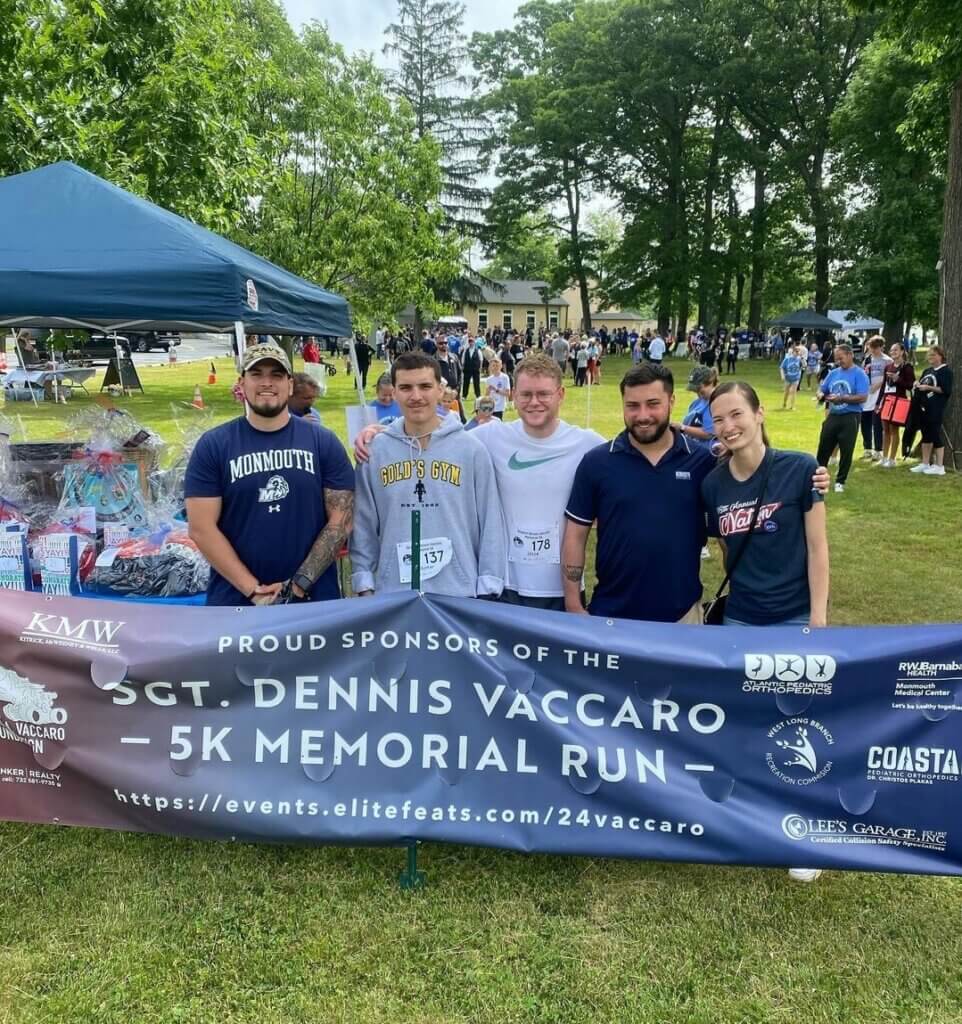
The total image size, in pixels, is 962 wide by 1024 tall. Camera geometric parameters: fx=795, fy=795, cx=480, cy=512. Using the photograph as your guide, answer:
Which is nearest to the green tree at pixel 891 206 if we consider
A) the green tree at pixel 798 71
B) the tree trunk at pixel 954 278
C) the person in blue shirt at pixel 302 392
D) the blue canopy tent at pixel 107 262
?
the green tree at pixel 798 71

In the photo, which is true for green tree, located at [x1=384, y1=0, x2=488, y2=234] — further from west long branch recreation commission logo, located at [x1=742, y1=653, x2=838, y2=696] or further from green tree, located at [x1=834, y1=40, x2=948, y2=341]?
west long branch recreation commission logo, located at [x1=742, y1=653, x2=838, y2=696]

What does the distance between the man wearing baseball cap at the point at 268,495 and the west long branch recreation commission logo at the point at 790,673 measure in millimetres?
1727

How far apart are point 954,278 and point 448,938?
12959mm

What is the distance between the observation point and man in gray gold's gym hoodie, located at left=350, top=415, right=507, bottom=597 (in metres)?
3.28

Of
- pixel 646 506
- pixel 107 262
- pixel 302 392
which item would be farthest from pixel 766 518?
pixel 302 392

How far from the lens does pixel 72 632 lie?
3076mm

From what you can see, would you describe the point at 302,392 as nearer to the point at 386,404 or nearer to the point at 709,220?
the point at 386,404

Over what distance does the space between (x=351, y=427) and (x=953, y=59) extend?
10279 mm

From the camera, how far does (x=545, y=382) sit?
333 cm

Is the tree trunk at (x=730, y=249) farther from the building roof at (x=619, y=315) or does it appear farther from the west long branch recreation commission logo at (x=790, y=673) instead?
the building roof at (x=619, y=315)

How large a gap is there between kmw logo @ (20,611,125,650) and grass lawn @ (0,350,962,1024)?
3.10ft

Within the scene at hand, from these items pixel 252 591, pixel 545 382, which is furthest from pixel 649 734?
pixel 252 591

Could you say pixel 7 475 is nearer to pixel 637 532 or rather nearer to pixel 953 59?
pixel 637 532

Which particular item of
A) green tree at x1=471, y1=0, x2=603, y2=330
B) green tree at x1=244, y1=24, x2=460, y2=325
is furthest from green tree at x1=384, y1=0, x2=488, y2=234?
green tree at x1=244, y1=24, x2=460, y2=325
